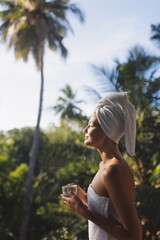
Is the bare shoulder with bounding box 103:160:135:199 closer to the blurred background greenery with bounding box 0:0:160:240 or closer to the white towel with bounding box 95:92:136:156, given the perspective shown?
the white towel with bounding box 95:92:136:156

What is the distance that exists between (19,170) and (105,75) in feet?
33.4

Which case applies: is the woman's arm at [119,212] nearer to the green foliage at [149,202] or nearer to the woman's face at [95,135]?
the woman's face at [95,135]

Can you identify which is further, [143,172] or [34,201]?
[34,201]

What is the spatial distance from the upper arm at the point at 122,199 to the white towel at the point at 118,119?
8.0 inches

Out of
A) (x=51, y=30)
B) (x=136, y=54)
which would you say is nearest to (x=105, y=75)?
(x=136, y=54)

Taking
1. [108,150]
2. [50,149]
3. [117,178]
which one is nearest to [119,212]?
[117,178]

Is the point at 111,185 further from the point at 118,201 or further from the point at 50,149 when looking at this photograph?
the point at 50,149

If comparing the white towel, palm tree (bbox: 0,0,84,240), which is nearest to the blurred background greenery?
palm tree (bbox: 0,0,84,240)

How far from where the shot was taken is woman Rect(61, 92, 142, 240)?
1145mm

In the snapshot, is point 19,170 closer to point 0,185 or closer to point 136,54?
point 0,185

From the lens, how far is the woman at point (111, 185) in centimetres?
114

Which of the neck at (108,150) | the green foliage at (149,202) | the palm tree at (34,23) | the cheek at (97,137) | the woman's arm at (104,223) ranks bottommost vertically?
the green foliage at (149,202)

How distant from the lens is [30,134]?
22203 millimetres

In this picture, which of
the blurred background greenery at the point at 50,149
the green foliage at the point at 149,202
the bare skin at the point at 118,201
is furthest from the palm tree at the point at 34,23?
the bare skin at the point at 118,201
